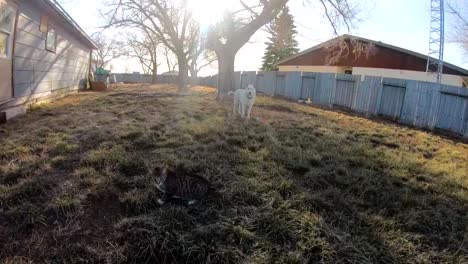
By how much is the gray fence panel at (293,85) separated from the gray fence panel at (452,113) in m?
7.81

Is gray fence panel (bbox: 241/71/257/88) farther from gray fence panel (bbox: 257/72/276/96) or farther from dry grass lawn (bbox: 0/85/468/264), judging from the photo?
dry grass lawn (bbox: 0/85/468/264)

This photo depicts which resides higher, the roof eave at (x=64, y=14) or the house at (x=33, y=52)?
the roof eave at (x=64, y=14)

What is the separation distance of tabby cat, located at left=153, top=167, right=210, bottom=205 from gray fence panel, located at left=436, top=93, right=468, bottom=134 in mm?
8530

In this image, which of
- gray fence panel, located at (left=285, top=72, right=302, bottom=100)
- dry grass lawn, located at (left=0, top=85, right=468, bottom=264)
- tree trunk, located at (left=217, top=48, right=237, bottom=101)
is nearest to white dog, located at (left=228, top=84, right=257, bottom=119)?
dry grass lawn, located at (left=0, top=85, right=468, bottom=264)

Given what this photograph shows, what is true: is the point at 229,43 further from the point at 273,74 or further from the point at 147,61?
the point at 147,61

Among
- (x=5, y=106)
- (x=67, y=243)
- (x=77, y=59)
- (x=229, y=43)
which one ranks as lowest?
(x=67, y=243)

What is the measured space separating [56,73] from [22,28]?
373 centimetres

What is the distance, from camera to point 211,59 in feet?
178

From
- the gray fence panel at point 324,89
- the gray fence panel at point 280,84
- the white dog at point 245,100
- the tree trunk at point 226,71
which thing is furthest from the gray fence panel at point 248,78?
the white dog at point 245,100

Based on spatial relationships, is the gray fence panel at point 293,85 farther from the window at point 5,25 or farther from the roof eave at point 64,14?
the window at point 5,25

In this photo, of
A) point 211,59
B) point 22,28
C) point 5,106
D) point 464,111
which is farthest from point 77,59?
point 211,59

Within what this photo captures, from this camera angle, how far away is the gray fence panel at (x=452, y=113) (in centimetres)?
937

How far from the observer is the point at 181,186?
138 inches

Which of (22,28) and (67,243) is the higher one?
(22,28)
